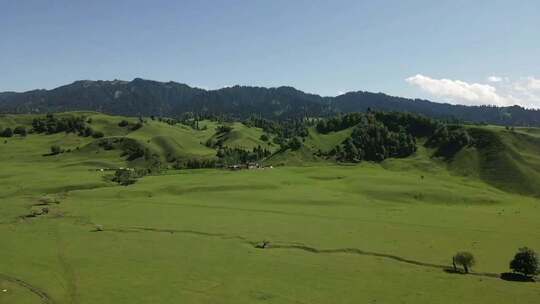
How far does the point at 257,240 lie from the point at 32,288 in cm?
3634

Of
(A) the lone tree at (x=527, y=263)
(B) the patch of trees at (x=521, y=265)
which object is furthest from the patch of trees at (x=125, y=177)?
(A) the lone tree at (x=527, y=263)

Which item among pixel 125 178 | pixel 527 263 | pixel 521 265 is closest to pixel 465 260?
pixel 521 265

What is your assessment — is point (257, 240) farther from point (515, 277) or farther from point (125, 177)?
point (125, 177)

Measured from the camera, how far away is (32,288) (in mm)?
57844

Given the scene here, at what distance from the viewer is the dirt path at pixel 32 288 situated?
54.3 m

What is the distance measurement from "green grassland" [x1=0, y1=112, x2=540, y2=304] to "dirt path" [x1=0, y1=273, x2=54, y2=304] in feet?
0.81

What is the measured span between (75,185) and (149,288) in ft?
333

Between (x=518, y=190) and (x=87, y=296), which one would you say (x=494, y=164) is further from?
(x=87, y=296)

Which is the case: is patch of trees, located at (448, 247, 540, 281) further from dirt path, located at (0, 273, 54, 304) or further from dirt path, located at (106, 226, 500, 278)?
dirt path, located at (0, 273, 54, 304)

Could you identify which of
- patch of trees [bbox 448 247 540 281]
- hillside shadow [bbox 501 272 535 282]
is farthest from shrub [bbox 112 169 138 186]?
hillside shadow [bbox 501 272 535 282]

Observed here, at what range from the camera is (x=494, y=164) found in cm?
19862

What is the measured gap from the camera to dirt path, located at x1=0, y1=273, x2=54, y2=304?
178 ft

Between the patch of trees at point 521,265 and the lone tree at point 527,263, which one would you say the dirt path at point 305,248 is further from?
the lone tree at point 527,263

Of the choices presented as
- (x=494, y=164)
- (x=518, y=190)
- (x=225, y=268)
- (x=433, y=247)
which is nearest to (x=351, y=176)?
(x=518, y=190)
